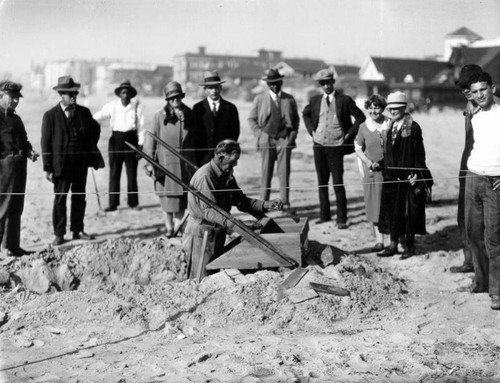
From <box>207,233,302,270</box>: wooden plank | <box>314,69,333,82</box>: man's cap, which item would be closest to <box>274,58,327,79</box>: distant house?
<box>314,69,333,82</box>: man's cap

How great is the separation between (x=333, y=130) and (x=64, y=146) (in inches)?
146

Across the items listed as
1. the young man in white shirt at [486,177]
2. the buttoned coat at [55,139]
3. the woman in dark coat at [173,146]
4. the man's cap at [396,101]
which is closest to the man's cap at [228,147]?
the man's cap at [396,101]

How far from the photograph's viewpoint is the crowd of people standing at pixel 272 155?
696 cm

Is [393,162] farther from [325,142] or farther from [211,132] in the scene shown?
[211,132]

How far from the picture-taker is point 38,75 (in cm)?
8512

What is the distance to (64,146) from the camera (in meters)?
9.38

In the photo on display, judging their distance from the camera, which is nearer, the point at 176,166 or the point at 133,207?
the point at 176,166

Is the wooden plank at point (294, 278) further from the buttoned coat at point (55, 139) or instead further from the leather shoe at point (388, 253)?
the buttoned coat at point (55, 139)

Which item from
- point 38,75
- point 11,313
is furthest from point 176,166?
point 38,75

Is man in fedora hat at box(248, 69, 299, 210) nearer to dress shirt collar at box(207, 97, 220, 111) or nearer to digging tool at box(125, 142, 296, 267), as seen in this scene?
dress shirt collar at box(207, 97, 220, 111)

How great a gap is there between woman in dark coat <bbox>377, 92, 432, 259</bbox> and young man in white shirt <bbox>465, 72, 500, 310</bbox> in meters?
1.22

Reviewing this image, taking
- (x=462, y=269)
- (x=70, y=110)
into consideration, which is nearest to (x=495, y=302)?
(x=462, y=269)

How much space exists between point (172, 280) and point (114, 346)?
Answer: 2.19m

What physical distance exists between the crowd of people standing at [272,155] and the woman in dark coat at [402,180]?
0.04ft
